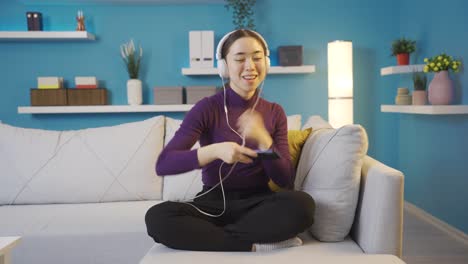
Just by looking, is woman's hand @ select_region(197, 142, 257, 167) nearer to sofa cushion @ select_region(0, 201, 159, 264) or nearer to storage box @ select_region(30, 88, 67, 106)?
sofa cushion @ select_region(0, 201, 159, 264)

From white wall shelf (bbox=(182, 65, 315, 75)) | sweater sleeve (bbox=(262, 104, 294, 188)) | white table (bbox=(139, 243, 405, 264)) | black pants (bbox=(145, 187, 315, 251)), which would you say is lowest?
white table (bbox=(139, 243, 405, 264))

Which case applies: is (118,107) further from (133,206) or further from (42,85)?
(133,206)

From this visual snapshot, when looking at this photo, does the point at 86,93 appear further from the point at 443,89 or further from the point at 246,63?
the point at 443,89

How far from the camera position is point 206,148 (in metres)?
1.44

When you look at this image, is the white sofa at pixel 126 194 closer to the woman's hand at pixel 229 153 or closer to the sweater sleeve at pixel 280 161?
the sweater sleeve at pixel 280 161

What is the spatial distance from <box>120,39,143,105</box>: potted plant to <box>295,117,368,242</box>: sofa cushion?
2.36 meters

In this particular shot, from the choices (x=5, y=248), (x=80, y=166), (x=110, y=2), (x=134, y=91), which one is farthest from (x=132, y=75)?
(x=5, y=248)

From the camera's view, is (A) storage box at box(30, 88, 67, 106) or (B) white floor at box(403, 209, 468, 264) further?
(A) storage box at box(30, 88, 67, 106)

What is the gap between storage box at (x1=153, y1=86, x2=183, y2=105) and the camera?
11.8 ft

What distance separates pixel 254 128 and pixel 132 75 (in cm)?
227

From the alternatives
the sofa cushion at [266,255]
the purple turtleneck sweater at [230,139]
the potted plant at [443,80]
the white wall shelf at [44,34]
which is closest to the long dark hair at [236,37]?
the purple turtleneck sweater at [230,139]

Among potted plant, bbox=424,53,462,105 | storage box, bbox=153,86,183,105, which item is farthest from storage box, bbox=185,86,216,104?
potted plant, bbox=424,53,462,105

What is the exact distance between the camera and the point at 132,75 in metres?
3.66

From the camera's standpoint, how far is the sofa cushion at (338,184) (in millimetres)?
1495
